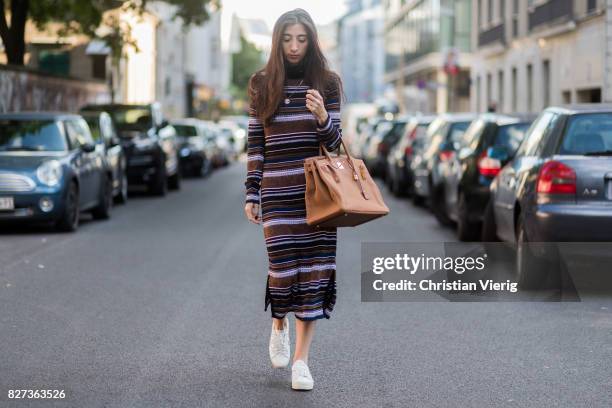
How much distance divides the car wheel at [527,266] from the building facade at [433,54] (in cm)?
3913

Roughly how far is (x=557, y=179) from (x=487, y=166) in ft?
13.6

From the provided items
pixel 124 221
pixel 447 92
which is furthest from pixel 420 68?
pixel 124 221

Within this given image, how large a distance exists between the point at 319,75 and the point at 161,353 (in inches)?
82.1

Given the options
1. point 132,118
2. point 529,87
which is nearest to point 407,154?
point 132,118

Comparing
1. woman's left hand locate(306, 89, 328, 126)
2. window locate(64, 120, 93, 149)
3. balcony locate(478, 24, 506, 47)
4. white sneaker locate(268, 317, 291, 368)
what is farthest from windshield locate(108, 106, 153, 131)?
woman's left hand locate(306, 89, 328, 126)

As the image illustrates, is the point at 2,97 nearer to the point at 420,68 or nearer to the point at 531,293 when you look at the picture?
the point at 531,293

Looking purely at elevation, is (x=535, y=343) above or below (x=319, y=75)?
below

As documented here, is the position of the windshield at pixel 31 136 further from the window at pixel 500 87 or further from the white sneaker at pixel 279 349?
the window at pixel 500 87

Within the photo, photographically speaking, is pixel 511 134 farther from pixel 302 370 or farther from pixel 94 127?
pixel 94 127

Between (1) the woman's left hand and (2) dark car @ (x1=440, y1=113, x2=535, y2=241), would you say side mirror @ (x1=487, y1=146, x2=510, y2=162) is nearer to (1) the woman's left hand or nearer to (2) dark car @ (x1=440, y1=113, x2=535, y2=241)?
(2) dark car @ (x1=440, y1=113, x2=535, y2=241)

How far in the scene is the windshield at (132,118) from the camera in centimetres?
2591

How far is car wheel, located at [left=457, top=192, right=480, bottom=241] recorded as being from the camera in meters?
14.2

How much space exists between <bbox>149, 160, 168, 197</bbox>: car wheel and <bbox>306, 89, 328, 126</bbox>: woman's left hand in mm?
18985

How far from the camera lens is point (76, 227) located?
16.4 m
